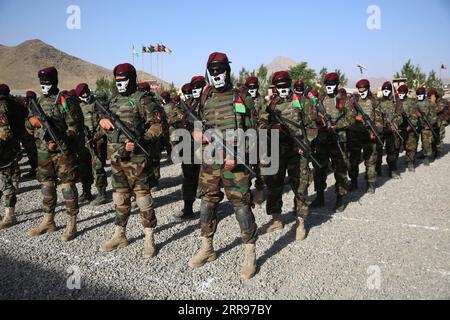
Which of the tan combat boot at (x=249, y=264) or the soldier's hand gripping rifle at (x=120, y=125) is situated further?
the soldier's hand gripping rifle at (x=120, y=125)

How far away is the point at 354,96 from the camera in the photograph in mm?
6672

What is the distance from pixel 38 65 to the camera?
10350cm

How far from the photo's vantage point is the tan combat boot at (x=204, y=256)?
3.89m

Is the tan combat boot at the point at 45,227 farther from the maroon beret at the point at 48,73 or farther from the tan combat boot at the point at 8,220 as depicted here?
the maroon beret at the point at 48,73

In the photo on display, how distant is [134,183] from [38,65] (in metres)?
120

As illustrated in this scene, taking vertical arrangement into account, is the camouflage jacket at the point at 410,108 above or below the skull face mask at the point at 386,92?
below

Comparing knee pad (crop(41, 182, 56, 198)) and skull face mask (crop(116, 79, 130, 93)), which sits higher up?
skull face mask (crop(116, 79, 130, 93))

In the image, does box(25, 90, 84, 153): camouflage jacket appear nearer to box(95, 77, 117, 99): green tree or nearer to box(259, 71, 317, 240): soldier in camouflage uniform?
box(95, 77, 117, 99): green tree

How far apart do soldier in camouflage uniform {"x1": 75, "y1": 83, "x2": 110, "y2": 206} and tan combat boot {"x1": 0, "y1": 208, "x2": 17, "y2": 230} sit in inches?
53.6

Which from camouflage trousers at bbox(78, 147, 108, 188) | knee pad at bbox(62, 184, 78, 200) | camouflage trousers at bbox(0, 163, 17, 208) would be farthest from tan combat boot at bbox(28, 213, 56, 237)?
camouflage trousers at bbox(78, 147, 108, 188)

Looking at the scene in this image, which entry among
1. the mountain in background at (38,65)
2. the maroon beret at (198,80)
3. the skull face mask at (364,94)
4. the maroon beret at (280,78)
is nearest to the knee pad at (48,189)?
the maroon beret at (198,80)

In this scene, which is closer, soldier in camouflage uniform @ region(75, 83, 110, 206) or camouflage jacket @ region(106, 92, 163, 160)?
camouflage jacket @ region(106, 92, 163, 160)

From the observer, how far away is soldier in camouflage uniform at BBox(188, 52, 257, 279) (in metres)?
3.59

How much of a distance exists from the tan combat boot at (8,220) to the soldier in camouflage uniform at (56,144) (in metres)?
0.99
